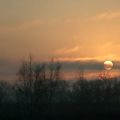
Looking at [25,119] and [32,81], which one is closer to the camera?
[25,119]

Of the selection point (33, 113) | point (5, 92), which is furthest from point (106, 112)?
point (5, 92)

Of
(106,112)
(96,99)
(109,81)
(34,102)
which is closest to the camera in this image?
(106,112)

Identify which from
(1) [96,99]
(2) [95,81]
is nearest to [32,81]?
(1) [96,99]

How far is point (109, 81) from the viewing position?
91562 millimetres

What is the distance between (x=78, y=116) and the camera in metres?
53.9

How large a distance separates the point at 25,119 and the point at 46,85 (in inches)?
1232

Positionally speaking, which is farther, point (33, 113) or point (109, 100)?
point (109, 100)

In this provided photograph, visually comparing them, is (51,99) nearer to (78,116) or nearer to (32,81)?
(32,81)

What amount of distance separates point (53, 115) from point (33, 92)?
84.5 ft

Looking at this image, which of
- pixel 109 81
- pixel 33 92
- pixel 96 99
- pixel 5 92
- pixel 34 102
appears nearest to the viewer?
pixel 34 102

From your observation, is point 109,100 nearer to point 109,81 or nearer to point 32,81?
point 109,81

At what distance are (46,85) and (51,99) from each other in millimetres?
2927

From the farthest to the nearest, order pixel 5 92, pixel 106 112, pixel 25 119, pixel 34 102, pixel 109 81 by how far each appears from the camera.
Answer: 1. pixel 5 92
2. pixel 109 81
3. pixel 34 102
4. pixel 106 112
5. pixel 25 119

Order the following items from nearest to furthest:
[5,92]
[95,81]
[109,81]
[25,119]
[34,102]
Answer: [25,119] → [34,102] → [109,81] → [95,81] → [5,92]
